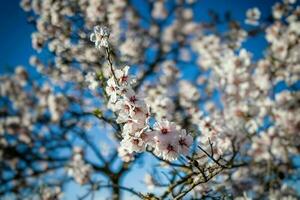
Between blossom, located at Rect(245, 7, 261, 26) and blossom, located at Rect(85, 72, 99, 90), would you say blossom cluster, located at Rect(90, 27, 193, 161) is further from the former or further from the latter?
blossom, located at Rect(245, 7, 261, 26)

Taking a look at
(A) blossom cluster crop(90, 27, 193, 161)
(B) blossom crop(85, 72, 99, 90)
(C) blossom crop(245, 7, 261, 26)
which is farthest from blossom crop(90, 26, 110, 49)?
(C) blossom crop(245, 7, 261, 26)

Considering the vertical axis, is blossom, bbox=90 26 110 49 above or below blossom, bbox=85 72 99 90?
below

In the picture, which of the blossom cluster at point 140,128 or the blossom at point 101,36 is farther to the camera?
the blossom at point 101,36

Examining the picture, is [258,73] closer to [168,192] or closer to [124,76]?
[168,192]

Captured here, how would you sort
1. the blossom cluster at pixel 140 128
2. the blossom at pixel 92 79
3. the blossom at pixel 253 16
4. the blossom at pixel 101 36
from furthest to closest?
1. the blossom at pixel 253 16
2. the blossom at pixel 92 79
3. the blossom at pixel 101 36
4. the blossom cluster at pixel 140 128

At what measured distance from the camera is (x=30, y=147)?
1003 centimetres

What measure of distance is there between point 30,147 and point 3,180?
1262 mm

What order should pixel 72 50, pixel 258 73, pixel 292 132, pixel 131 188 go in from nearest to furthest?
pixel 131 188
pixel 72 50
pixel 292 132
pixel 258 73

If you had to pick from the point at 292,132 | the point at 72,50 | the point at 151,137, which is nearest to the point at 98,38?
the point at 151,137

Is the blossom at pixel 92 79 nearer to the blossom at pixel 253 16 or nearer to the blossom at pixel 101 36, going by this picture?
the blossom at pixel 101 36

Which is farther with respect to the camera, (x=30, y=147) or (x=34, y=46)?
(x=30, y=147)

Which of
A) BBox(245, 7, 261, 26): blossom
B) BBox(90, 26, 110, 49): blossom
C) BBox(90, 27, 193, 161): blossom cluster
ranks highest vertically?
BBox(245, 7, 261, 26): blossom

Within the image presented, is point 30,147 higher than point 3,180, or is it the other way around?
point 30,147

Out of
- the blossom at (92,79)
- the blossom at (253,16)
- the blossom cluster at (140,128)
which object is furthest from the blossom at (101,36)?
the blossom at (253,16)
